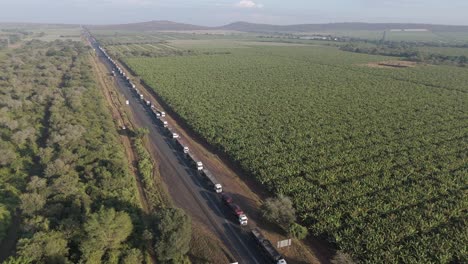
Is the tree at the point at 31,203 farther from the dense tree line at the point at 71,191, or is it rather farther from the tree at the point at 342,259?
the tree at the point at 342,259

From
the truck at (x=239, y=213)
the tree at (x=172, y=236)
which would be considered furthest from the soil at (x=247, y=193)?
the tree at (x=172, y=236)

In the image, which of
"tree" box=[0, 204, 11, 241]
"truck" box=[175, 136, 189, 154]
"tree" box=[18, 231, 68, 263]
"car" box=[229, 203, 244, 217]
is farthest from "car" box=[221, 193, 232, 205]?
"tree" box=[0, 204, 11, 241]

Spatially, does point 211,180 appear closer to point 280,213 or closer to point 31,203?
point 280,213

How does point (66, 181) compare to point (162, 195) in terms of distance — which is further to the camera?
point (162, 195)

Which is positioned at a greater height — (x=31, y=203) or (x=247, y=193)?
(x=31, y=203)

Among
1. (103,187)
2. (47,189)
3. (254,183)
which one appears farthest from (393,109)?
(47,189)

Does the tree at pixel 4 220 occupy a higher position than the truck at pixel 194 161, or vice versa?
the truck at pixel 194 161

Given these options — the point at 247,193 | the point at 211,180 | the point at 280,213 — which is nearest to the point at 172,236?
the point at 280,213
